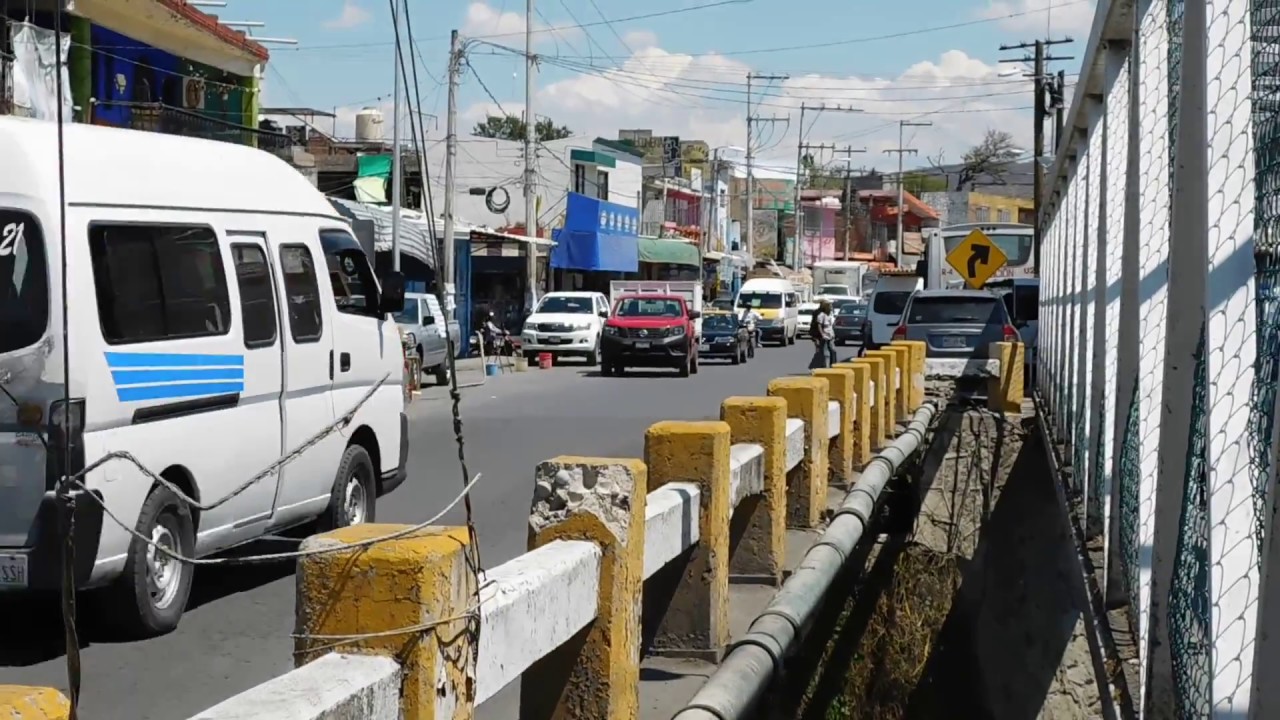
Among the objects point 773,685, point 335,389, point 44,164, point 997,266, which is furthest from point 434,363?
point 773,685

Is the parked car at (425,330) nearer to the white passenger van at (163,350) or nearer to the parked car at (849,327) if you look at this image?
the white passenger van at (163,350)

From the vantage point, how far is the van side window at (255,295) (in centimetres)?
893

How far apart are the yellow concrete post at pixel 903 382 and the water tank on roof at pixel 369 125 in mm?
40312

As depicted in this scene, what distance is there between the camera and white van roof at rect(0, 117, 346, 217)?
757 centimetres

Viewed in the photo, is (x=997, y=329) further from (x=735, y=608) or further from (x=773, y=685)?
(x=773, y=685)

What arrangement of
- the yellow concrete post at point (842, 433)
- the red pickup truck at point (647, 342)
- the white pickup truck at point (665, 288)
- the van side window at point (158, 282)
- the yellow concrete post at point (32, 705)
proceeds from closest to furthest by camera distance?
the yellow concrete post at point (32, 705) < the van side window at point (158, 282) < the yellow concrete post at point (842, 433) < the red pickup truck at point (647, 342) < the white pickup truck at point (665, 288)

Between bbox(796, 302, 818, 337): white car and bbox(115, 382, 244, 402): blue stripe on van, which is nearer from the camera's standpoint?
bbox(115, 382, 244, 402): blue stripe on van

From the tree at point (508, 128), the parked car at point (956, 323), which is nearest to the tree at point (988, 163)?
the tree at point (508, 128)

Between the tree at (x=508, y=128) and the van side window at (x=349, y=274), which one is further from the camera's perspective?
the tree at (x=508, y=128)

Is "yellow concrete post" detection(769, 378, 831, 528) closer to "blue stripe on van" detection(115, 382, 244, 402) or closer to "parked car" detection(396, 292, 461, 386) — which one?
"blue stripe on van" detection(115, 382, 244, 402)

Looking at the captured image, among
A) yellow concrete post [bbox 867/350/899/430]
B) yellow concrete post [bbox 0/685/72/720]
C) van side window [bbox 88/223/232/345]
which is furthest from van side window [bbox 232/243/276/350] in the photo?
yellow concrete post [bbox 0/685/72/720]

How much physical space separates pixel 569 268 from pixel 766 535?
1870 inches

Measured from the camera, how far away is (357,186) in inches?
1793

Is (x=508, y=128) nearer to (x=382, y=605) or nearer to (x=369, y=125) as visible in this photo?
(x=369, y=125)
